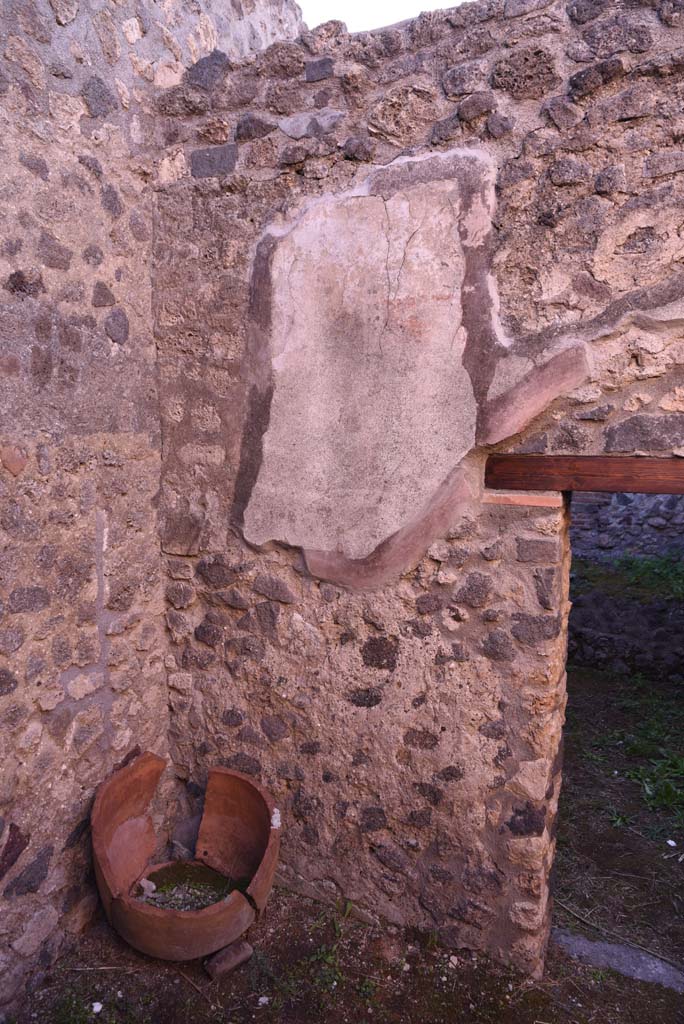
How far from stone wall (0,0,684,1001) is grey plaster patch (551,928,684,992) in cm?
29

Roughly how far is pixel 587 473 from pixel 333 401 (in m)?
0.84

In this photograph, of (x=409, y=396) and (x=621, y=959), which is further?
(x=621, y=959)

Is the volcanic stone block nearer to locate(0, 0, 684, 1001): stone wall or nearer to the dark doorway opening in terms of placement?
locate(0, 0, 684, 1001): stone wall

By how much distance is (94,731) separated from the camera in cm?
257

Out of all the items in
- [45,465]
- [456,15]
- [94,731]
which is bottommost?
[94,731]

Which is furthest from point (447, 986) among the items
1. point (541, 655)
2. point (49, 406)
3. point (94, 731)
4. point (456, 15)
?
point (456, 15)

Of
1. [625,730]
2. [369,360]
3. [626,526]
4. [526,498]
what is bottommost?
[625,730]

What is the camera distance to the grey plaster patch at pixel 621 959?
2.53 metres

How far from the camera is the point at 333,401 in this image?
7.97 feet

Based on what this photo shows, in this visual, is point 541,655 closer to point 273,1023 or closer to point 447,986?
point 447,986

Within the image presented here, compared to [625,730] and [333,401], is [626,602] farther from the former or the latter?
[333,401]

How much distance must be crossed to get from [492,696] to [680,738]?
2.81 metres

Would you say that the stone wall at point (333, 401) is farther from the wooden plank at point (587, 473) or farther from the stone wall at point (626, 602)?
the stone wall at point (626, 602)

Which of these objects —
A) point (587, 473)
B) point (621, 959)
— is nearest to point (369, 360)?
point (587, 473)
